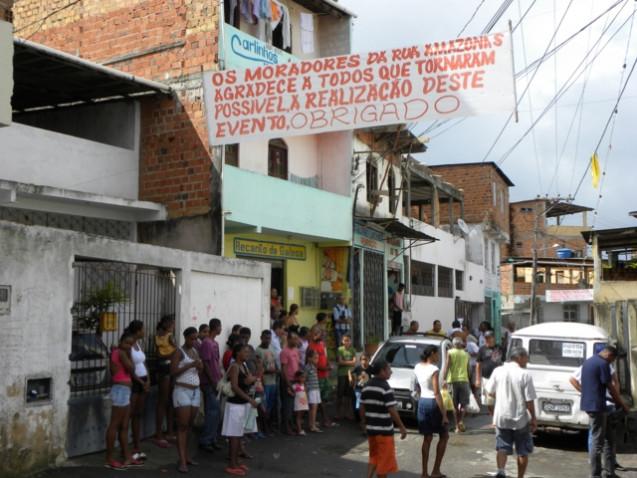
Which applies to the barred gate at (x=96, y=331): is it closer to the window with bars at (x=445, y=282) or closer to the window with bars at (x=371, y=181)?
the window with bars at (x=371, y=181)

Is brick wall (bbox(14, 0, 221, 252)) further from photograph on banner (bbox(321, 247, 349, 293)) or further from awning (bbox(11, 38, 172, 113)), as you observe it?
photograph on banner (bbox(321, 247, 349, 293))

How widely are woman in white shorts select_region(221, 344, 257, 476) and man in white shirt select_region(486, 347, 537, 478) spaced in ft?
10.3

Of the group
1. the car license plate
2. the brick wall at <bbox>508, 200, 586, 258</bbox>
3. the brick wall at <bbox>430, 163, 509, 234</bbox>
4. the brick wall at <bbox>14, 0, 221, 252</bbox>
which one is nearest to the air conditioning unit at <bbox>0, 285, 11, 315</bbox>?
the brick wall at <bbox>14, 0, 221, 252</bbox>

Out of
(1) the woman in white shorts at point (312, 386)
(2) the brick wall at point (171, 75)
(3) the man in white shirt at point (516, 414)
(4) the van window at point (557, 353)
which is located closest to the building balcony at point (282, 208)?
(2) the brick wall at point (171, 75)

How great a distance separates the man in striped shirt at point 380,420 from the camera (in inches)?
310

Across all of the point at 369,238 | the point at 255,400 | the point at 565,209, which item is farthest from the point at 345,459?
the point at 565,209

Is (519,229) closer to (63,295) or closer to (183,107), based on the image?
(183,107)

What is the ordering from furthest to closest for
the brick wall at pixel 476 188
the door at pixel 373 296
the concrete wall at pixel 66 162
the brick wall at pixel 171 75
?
the brick wall at pixel 476 188, the door at pixel 373 296, the brick wall at pixel 171 75, the concrete wall at pixel 66 162

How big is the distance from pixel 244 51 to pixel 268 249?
4754mm

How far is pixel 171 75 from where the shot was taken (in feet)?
51.1

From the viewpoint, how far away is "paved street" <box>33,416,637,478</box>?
9328mm

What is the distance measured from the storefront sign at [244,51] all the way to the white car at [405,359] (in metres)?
6.37

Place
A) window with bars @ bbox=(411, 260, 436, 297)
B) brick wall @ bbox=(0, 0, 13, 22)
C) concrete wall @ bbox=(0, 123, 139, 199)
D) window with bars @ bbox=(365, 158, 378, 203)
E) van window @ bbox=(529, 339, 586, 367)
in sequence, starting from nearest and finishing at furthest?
brick wall @ bbox=(0, 0, 13, 22), van window @ bbox=(529, 339, 586, 367), concrete wall @ bbox=(0, 123, 139, 199), window with bars @ bbox=(365, 158, 378, 203), window with bars @ bbox=(411, 260, 436, 297)

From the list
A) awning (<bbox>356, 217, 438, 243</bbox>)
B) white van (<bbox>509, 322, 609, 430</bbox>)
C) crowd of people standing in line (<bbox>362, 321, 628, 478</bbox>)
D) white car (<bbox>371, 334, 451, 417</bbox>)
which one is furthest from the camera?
awning (<bbox>356, 217, 438, 243</bbox>)
